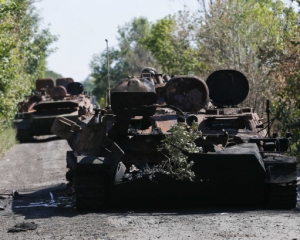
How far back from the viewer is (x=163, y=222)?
10.6 meters

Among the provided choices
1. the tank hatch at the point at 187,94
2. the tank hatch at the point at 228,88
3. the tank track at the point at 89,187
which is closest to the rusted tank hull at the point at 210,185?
the tank track at the point at 89,187

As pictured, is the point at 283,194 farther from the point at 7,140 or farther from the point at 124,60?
the point at 124,60

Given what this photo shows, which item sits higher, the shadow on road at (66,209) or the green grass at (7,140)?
the green grass at (7,140)

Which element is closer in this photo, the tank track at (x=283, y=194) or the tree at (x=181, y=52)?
the tank track at (x=283, y=194)

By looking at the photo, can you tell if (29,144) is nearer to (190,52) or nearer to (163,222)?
(190,52)

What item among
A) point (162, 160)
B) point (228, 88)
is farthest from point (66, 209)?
point (228, 88)

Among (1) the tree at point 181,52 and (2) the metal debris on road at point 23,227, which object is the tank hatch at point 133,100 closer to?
(2) the metal debris on road at point 23,227

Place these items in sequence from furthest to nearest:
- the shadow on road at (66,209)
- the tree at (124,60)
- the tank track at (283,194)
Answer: the tree at (124,60)
the tank track at (283,194)
the shadow on road at (66,209)

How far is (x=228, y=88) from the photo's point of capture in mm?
14875

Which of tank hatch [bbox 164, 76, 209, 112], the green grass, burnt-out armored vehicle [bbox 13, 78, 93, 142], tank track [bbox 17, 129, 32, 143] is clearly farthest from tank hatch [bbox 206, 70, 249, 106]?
tank track [bbox 17, 129, 32, 143]

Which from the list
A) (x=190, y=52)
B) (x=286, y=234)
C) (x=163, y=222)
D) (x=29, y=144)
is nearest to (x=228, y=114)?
(x=163, y=222)

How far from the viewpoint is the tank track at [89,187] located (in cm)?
1202

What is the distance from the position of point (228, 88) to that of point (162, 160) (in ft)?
9.58

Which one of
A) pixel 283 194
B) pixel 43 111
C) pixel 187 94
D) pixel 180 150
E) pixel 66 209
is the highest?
pixel 187 94
